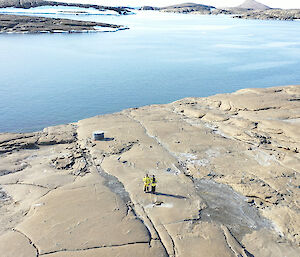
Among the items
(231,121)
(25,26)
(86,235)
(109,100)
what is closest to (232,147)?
(231,121)

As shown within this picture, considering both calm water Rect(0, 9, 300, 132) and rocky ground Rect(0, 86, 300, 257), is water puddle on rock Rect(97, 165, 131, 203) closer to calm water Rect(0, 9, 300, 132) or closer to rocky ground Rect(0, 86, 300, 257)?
rocky ground Rect(0, 86, 300, 257)

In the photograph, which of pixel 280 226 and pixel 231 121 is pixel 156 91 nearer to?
pixel 231 121

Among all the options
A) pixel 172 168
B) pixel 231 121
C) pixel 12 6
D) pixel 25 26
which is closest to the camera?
pixel 172 168

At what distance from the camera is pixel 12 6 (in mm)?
98812

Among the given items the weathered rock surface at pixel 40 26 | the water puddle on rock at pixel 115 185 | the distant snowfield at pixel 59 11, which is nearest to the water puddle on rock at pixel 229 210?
the water puddle on rock at pixel 115 185

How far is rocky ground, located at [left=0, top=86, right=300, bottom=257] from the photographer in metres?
7.96

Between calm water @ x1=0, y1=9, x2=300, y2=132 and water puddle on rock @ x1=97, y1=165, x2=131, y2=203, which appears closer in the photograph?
water puddle on rock @ x1=97, y1=165, x2=131, y2=203

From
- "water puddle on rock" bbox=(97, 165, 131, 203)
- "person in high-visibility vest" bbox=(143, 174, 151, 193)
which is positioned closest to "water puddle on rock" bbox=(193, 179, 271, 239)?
"person in high-visibility vest" bbox=(143, 174, 151, 193)

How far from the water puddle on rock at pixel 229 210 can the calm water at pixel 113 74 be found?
1309 cm

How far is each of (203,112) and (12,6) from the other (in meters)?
104

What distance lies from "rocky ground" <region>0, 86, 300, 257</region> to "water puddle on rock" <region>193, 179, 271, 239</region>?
37mm

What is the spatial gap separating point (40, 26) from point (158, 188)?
215 ft

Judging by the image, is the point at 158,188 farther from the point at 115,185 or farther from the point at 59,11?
the point at 59,11

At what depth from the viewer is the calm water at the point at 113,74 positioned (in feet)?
74.1
